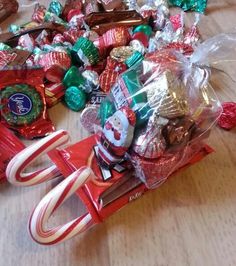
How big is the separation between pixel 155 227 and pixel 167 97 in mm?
243

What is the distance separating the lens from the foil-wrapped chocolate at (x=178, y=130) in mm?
655

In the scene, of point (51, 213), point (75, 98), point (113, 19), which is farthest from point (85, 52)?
point (51, 213)

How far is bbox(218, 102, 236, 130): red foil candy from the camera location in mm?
848

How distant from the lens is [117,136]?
64 cm

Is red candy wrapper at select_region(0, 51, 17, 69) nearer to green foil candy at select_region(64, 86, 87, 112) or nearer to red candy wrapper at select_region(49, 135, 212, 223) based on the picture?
green foil candy at select_region(64, 86, 87, 112)

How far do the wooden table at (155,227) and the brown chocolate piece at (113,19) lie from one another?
0.56 meters

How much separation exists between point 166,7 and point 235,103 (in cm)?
55

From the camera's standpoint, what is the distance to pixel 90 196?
2.14ft

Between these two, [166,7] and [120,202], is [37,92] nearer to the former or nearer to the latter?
[120,202]

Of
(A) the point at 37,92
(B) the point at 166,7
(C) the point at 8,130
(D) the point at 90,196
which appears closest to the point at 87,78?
(A) the point at 37,92

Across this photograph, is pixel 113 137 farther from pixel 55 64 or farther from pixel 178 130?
pixel 55 64

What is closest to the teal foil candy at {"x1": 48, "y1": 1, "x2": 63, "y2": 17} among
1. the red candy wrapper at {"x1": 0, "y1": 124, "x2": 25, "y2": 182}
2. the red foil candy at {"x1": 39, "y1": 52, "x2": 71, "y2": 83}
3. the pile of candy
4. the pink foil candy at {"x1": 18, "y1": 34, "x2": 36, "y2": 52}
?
the pile of candy

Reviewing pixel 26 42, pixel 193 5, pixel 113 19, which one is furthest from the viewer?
pixel 193 5

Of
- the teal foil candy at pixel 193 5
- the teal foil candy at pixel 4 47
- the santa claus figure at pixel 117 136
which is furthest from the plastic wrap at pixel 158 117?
the teal foil candy at pixel 193 5
